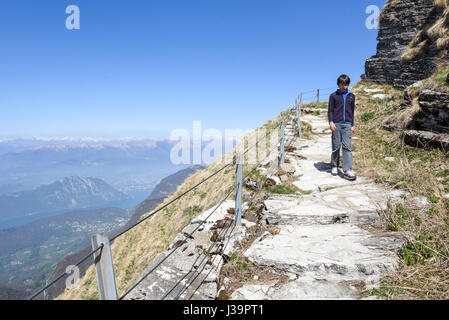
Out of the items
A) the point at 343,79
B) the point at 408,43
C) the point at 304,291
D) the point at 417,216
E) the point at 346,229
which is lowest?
the point at 304,291

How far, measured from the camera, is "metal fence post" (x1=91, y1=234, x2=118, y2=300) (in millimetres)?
2377

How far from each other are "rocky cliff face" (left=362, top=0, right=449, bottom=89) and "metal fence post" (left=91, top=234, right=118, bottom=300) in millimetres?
20266

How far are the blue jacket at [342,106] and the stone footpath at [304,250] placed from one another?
5.96ft

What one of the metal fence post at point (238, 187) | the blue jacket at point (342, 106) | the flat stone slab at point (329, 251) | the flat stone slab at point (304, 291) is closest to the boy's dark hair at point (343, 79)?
the blue jacket at point (342, 106)

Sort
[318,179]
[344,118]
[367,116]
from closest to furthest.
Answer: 1. [344,118]
2. [318,179]
3. [367,116]

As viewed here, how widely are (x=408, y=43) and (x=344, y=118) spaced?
21127 millimetres

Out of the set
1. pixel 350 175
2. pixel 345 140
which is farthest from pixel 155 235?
pixel 345 140

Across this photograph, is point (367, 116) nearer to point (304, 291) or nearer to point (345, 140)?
point (345, 140)

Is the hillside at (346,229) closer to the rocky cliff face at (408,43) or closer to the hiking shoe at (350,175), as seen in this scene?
the hiking shoe at (350,175)

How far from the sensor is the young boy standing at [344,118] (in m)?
7.11

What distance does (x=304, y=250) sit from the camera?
421cm

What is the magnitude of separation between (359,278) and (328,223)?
1736 millimetres

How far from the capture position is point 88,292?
1277cm

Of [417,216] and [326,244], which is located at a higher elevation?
[417,216]
